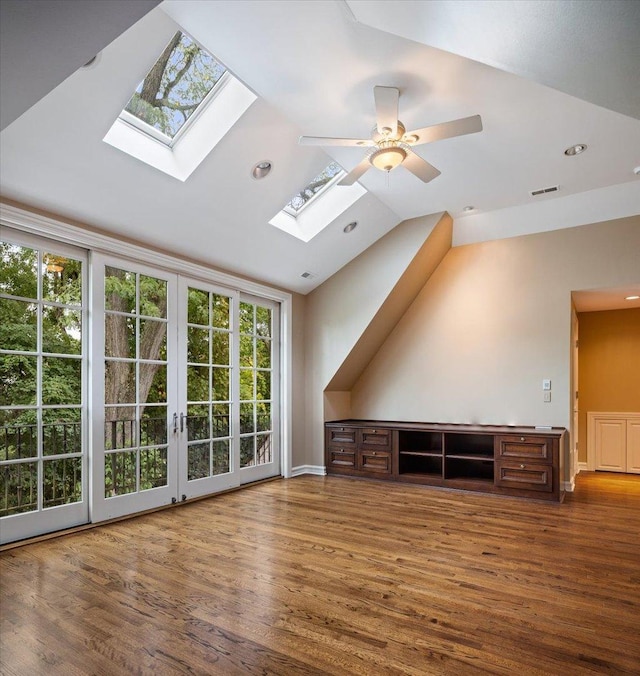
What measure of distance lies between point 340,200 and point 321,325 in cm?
186

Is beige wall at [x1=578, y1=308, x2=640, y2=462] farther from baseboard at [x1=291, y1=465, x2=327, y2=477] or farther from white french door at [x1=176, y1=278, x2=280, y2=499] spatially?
white french door at [x1=176, y1=278, x2=280, y2=499]

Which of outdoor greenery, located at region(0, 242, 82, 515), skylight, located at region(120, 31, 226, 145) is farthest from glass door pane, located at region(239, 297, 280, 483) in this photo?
skylight, located at region(120, 31, 226, 145)

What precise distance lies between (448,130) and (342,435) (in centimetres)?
418

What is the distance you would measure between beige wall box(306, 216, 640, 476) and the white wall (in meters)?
0.01

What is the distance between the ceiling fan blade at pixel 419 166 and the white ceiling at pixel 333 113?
17.5 inches

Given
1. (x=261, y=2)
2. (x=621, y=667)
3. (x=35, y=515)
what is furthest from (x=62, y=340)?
(x=621, y=667)

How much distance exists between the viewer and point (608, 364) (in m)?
6.45

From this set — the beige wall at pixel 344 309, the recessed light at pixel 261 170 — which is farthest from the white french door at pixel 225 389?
the recessed light at pixel 261 170

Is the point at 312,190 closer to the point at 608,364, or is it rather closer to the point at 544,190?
the point at 544,190

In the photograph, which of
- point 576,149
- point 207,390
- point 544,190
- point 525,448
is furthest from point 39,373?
point 544,190

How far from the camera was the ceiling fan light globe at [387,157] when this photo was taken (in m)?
3.10

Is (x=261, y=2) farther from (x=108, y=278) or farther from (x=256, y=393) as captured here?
(x=256, y=393)

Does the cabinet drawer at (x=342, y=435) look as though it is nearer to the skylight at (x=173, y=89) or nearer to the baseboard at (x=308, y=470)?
the baseboard at (x=308, y=470)

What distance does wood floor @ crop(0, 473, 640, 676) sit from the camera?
2074 millimetres
